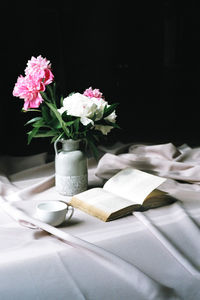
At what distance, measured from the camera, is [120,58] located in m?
2.12

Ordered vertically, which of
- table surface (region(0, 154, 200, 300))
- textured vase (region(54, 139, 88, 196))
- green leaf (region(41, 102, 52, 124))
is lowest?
table surface (region(0, 154, 200, 300))

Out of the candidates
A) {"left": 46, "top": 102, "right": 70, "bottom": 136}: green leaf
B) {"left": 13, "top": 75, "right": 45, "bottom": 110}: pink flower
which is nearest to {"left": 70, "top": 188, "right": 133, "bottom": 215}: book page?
{"left": 46, "top": 102, "right": 70, "bottom": 136}: green leaf

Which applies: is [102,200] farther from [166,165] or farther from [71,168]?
[166,165]

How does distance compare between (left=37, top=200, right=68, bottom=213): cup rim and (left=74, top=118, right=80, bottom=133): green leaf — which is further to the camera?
(left=74, top=118, right=80, bottom=133): green leaf

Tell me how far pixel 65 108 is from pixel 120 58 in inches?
35.0

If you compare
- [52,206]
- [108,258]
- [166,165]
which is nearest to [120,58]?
[166,165]

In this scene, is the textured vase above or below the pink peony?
below

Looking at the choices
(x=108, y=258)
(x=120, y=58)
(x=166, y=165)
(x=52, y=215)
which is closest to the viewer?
(x=108, y=258)

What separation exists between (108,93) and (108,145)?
256mm

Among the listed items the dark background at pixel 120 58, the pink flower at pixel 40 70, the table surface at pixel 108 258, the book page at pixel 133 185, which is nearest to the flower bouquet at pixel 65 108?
the pink flower at pixel 40 70

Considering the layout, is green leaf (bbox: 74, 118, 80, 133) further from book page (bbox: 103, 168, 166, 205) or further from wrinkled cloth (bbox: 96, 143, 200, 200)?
wrinkled cloth (bbox: 96, 143, 200, 200)

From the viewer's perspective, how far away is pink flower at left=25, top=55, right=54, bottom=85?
1.31 m

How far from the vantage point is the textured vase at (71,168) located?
1373 mm

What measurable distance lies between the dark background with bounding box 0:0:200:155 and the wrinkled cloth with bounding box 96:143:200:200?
12.5 inches
